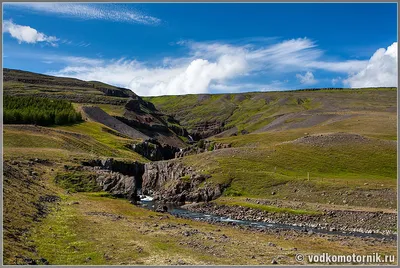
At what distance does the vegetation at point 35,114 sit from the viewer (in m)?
160

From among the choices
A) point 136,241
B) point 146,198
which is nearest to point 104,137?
point 146,198

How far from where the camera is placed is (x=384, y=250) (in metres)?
38.7

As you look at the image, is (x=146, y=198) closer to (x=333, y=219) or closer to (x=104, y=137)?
(x=333, y=219)

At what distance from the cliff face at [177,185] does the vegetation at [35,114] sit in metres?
85.1

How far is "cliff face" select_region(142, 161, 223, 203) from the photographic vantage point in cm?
7938

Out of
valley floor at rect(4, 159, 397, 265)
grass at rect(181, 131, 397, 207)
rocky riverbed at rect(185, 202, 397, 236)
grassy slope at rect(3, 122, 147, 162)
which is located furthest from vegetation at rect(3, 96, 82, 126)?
rocky riverbed at rect(185, 202, 397, 236)

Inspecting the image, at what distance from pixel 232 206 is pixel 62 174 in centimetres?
3997

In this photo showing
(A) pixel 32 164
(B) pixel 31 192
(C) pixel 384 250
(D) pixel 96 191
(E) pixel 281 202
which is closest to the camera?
(C) pixel 384 250

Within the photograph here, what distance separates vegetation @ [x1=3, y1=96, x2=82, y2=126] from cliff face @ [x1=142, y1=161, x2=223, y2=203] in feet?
279

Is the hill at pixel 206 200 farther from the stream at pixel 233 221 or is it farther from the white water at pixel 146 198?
the white water at pixel 146 198

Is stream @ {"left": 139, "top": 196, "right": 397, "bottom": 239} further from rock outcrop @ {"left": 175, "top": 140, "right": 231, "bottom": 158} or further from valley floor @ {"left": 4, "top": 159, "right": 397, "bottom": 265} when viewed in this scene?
rock outcrop @ {"left": 175, "top": 140, "right": 231, "bottom": 158}

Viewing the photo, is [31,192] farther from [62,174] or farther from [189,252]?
[189,252]

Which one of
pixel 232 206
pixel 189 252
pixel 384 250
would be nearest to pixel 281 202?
pixel 232 206

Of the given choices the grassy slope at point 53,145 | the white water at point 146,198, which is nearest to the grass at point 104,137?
the grassy slope at point 53,145
